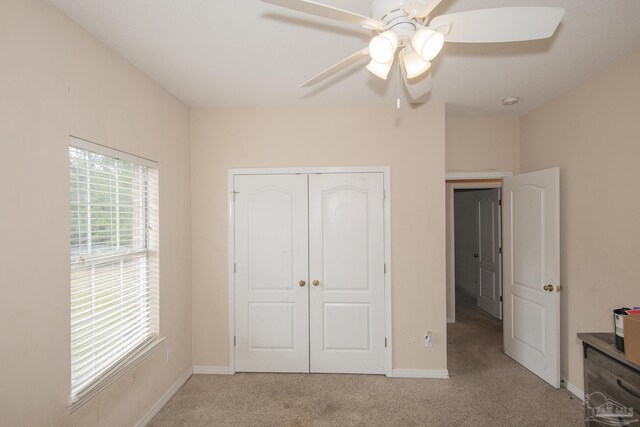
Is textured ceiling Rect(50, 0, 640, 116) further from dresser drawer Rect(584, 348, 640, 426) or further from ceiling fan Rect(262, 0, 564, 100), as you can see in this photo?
dresser drawer Rect(584, 348, 640, 426)

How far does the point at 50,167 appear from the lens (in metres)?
1.46

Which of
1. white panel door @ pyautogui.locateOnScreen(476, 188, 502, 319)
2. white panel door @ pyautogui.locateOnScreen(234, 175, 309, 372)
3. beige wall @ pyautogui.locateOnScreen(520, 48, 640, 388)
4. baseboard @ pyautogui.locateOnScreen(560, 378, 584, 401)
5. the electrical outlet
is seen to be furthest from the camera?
white panel door @ pyautogui.locateOnScreen(476, 188, 502, 319)

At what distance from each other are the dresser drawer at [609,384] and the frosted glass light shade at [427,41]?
189cm

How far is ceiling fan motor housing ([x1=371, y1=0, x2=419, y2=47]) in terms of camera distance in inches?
42.1

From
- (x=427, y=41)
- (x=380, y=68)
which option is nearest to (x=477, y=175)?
(x=380, y=68)

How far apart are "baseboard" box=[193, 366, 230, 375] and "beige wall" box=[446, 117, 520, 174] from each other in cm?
→ 315

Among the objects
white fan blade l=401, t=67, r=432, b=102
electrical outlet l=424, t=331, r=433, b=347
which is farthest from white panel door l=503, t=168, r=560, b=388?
white fan blade l=401, t=67, r=432, b=102

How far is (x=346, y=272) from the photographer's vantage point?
2832mm

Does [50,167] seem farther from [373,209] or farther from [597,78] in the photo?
[597,78]

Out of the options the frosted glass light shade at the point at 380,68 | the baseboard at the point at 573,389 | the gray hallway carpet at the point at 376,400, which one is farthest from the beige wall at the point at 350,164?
the frosted glass light shade at the point at 380,68

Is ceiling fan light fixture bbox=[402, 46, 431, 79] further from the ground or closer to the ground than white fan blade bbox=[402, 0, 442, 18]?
closer to the ground

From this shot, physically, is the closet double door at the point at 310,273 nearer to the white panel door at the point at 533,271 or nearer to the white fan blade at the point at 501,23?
the white panel door at the point at 533,271

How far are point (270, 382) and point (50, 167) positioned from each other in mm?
2343

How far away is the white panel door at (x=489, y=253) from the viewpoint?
14.8ft
